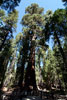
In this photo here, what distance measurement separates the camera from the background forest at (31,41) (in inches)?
451

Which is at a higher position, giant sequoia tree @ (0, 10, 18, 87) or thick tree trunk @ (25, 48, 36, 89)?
giant sequoia tree @ (0, 10, 18, 87)

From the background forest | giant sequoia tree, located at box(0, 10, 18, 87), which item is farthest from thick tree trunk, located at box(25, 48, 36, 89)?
giant sequoia tree, located at box(0, 10, 18, 87)

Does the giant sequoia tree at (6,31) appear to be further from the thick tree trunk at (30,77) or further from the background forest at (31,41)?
the thick tree trunk at (30,77)

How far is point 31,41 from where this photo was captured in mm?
15992

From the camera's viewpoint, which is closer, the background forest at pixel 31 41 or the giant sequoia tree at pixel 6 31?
the background forest at pixel 31 41

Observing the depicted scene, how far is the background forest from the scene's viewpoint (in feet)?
37.6

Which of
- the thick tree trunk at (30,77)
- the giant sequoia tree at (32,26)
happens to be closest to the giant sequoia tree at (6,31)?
the giant sequoia tree at (32,26)

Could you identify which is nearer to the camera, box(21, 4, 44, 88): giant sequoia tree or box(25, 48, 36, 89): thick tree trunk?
box(25, 48, 36, 89): thick tree trunk

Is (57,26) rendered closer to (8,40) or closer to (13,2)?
(13,2)

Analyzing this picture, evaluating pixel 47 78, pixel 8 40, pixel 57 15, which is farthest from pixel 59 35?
pixel 47 78

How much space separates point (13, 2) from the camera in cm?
930

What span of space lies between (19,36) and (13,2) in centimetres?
1037

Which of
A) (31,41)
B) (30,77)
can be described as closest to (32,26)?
(31,41)

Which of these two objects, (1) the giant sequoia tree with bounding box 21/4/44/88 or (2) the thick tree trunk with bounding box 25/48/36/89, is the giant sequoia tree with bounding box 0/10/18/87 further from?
(2) the thick tree trunk with bounding box 25/48/36/89
